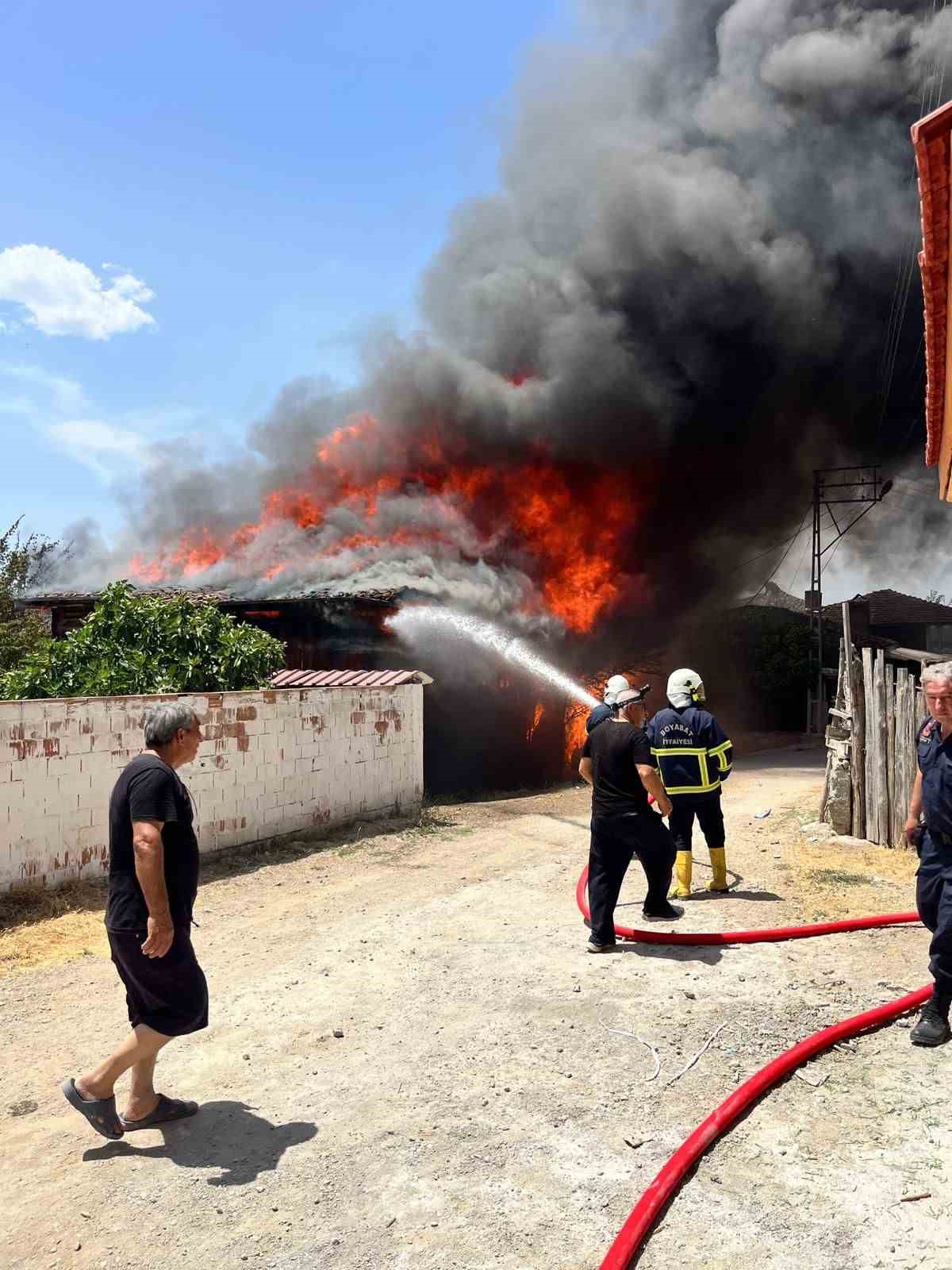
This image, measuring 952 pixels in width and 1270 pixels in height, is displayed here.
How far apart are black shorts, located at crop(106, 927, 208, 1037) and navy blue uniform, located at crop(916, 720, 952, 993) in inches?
131

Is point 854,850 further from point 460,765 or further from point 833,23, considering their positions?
point 833,23

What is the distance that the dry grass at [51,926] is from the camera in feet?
21.0

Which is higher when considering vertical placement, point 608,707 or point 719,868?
point 608,707

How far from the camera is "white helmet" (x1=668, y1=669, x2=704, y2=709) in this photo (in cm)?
708

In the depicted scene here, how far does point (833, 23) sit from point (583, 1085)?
2737 centimetres

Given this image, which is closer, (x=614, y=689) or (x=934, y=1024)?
(x=934, y=1024)

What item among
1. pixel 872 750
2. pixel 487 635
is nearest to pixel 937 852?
pixel 872 750

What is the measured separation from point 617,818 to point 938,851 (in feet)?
6.31

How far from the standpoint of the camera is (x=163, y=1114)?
380 cm

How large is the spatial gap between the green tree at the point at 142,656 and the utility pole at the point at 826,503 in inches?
753

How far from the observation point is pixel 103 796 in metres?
8.09

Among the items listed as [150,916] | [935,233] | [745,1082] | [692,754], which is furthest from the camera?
[935,233]

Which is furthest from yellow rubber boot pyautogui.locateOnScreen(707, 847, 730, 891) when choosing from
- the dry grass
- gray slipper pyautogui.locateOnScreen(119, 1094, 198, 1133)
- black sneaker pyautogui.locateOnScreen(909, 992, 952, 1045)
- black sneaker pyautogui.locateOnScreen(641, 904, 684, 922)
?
the dry grass

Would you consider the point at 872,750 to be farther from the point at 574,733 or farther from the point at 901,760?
the point at 574,733
